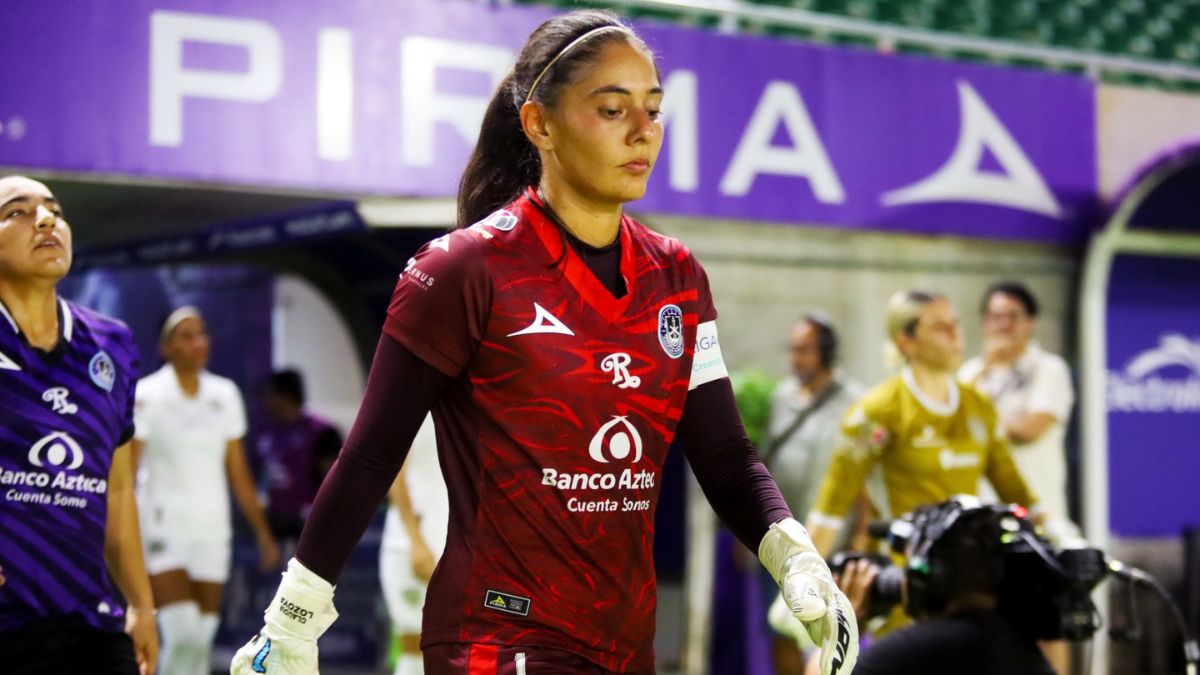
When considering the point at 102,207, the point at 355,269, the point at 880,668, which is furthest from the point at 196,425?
the point at 880,668

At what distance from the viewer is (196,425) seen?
25.0ft

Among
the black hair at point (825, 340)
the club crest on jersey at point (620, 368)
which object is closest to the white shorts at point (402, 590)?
the black hair at point (825, 340)

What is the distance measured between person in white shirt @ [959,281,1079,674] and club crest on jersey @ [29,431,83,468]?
4706 mm

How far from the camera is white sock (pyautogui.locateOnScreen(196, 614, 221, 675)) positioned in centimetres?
735

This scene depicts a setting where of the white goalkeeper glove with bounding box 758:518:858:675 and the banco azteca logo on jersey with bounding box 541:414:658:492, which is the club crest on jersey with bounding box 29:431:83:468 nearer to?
the banco azteca logo on jersey with bounding box 541:414:658:492

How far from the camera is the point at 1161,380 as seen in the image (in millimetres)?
9484

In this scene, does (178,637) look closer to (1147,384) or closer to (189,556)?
(189,556)

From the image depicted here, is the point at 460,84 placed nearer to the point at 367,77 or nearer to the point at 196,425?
the point at 367,77

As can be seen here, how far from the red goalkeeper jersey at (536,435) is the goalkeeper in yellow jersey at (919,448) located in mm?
3389

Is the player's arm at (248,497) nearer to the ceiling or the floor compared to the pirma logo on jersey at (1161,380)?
nearer to the floor

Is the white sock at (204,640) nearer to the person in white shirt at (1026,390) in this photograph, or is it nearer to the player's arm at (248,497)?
the player's arm at (248,497)

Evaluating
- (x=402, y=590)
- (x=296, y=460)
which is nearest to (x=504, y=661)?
(x=402, y=590)

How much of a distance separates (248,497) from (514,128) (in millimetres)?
5239

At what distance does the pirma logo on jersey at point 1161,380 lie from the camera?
935cm
